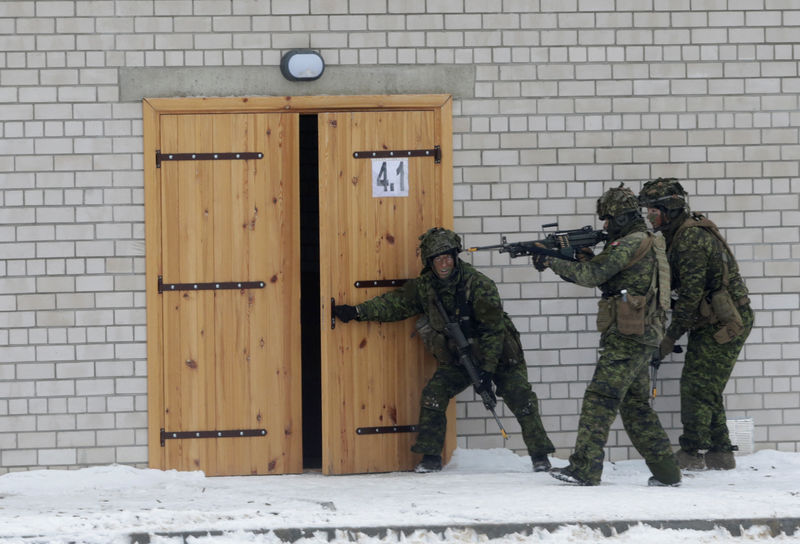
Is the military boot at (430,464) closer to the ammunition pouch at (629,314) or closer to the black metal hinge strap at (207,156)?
the ammunition pouch at (629,314)

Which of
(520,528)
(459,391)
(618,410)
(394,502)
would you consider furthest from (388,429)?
(520,528)

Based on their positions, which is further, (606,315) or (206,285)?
(206,285)

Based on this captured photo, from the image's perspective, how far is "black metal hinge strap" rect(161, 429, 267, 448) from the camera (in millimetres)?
7750

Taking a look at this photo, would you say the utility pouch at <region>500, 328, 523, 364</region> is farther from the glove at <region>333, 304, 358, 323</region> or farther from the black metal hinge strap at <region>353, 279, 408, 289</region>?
the glove at <region>333, 304, 358, 323</region>

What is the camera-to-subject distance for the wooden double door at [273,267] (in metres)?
7.76

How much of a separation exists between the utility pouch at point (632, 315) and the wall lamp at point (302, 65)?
2.63 metres

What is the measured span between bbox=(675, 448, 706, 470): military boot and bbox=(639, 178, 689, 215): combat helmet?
1.68 meters

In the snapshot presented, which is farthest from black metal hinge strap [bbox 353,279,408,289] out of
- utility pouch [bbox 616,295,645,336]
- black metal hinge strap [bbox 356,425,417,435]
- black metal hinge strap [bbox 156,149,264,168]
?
utility pouch [bbox 616,295,645,336]

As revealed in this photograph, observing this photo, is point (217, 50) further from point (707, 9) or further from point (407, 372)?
point (707, 9)

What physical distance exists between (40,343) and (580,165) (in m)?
3.97

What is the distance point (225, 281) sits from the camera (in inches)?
306

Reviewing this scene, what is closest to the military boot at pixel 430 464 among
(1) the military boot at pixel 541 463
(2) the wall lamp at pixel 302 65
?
(1) the military boot at pixel 541 463

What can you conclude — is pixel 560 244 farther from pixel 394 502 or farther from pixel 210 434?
pixel 210 434

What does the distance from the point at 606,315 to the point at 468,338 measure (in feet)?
3.25
